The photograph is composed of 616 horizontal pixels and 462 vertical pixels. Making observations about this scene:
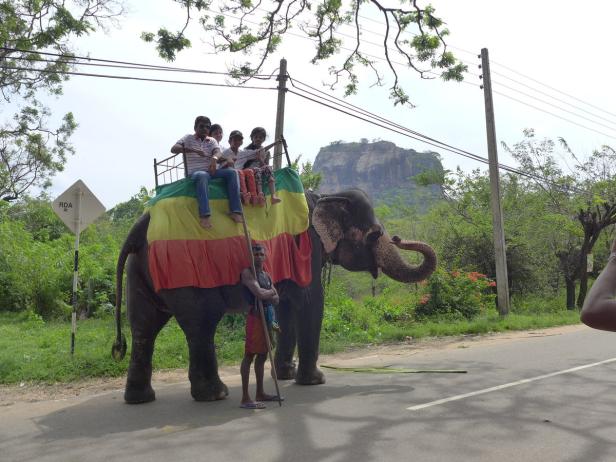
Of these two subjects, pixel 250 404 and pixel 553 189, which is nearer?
pixel 250 404

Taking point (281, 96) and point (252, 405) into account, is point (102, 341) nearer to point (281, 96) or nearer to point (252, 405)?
point (252, 405)

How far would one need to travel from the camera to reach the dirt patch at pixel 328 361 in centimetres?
690

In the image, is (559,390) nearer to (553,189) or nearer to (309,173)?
(309,173)

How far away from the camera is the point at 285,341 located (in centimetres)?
776

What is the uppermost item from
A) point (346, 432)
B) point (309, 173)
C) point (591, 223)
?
point (309, 173)

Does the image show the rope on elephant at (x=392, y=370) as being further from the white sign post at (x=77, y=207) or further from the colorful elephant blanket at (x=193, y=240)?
the white sign post at (x=77, y=207)

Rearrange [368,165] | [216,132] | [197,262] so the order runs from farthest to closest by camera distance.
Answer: [368,165] → [216,132] → [197,262]

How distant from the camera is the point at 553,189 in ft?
75.6

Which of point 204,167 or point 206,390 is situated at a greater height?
point 204,167

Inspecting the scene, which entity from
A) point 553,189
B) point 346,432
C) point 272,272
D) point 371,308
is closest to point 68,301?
point 371,308

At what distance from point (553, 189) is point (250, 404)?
20175 mm

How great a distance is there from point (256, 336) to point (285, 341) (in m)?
2.00

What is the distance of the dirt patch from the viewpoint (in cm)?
690

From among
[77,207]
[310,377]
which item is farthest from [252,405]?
[77,207]
